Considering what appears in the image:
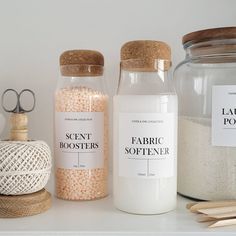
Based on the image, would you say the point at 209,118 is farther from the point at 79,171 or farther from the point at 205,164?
the point at 79,171

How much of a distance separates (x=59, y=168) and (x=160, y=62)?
217mm

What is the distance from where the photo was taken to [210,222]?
38 cm

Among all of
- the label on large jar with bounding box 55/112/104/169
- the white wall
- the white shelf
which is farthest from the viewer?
the white wall

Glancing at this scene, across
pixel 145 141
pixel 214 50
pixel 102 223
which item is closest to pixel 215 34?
pixel 214 50

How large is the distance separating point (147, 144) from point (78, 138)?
11cm

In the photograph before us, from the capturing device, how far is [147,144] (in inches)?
16.0

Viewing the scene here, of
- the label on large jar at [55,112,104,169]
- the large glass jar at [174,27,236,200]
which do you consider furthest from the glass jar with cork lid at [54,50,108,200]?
the large glass jar at [174,27,236,200]

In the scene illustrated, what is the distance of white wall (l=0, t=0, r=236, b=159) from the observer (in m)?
0.64

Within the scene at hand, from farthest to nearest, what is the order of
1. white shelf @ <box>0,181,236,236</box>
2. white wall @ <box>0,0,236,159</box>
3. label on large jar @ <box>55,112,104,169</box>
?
white wall @ <box>0,0,236,159</box> < label on large jar @ <box>55,112,104,169</box> < white shelf @ <box>0,181,236,236</box>

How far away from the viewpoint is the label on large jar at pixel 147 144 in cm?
41

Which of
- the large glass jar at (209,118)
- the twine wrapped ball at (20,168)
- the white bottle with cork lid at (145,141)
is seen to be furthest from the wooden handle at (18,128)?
the large glass jar at (209,118)

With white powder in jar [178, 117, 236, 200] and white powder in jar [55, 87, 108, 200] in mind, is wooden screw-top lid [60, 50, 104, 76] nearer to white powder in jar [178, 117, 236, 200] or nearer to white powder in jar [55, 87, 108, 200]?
white powder in jar [55, 87, 108, 200]

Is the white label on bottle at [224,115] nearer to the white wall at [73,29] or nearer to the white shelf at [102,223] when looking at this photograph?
the white shelf at [102,223]

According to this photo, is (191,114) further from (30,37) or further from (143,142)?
(30,37)
